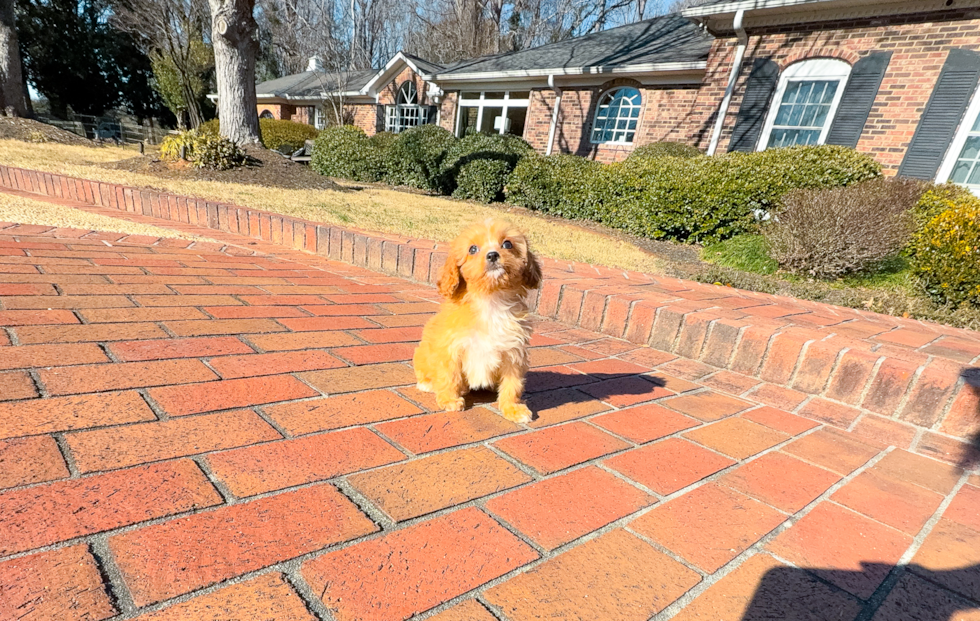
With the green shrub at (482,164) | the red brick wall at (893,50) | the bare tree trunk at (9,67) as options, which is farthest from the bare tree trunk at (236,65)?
the bare tree trunk at (9,67)

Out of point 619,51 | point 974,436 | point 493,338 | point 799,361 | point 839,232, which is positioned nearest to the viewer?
point 493,338

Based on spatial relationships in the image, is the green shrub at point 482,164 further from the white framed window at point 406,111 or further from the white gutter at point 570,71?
the white framed window at point 406,111

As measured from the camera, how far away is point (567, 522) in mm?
1361

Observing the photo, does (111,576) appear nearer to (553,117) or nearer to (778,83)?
(778,83)

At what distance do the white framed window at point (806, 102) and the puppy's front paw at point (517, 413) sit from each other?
1079 cm

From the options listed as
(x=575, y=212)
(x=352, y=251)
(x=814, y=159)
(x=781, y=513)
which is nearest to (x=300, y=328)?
(x=352, y=251)

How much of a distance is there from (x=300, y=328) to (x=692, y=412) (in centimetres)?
207

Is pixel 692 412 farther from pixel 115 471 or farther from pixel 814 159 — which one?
pixel 814 159

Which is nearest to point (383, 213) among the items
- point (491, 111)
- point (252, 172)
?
point (252, 172)

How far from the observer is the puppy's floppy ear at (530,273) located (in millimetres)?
1835

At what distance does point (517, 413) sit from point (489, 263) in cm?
64

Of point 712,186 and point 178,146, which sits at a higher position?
point 712,186

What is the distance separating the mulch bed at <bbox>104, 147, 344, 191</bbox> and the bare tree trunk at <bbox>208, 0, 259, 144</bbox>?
67 centimetres

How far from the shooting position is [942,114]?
844 centimetres
